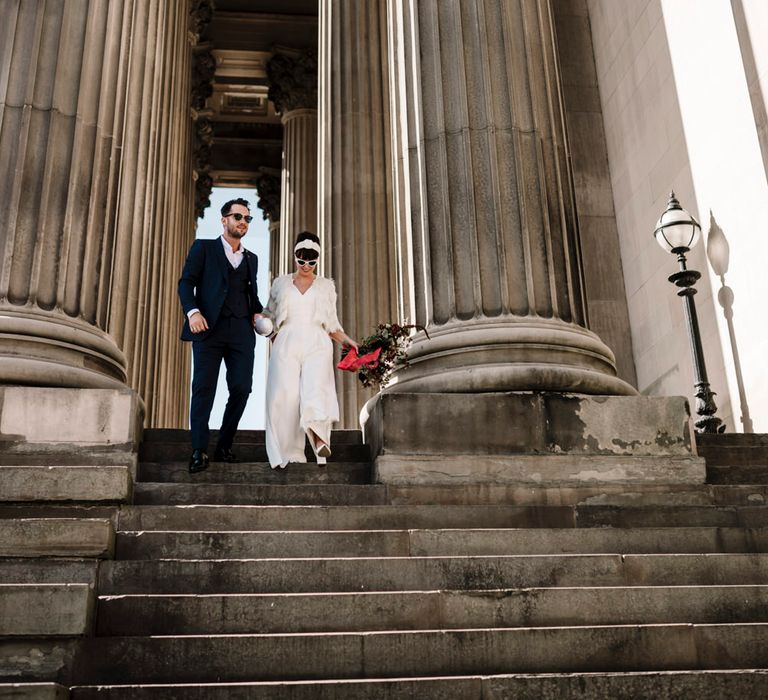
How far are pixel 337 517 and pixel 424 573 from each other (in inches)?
47.2

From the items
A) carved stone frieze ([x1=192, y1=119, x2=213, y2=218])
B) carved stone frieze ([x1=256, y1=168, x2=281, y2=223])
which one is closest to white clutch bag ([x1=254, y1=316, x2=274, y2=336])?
carved stone frieze ([x1=192, y1=119, x2=213, y2=218])

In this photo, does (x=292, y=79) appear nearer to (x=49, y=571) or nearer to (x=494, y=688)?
(x=49, y=571)

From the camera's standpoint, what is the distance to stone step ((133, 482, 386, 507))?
903cm

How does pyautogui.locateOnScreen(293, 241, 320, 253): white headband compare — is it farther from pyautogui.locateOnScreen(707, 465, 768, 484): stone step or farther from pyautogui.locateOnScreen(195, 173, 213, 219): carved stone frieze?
pyautogui.locateOnScreen(195, 173, 213, 219): carved stone frieze

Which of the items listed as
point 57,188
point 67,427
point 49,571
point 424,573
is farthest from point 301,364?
point 49,571

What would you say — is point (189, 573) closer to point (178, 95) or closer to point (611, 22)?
point (611, 22)

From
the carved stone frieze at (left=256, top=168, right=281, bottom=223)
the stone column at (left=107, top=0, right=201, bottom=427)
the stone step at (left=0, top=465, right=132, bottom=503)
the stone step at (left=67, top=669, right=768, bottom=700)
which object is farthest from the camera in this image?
the carved stone frieze at (left=256, top=168, right=281, bottom=223)

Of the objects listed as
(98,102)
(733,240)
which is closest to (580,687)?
(98,102)

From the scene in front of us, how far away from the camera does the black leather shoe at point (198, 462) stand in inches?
387

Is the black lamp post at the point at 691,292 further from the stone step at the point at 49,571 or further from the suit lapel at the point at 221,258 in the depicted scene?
the stone step at the point at 49,571

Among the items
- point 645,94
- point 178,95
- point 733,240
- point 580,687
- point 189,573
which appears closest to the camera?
point 580,687

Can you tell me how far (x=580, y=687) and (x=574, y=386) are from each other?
16.2 ft

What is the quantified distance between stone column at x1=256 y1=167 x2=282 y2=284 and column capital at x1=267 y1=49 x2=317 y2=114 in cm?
874

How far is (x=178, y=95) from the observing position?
2880 cm
